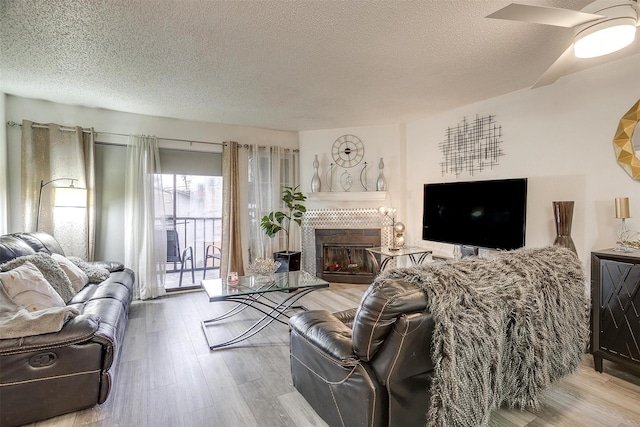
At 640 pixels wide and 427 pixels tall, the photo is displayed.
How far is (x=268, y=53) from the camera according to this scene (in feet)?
8.36

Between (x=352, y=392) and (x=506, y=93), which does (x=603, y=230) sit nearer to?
(x=506, y=93)

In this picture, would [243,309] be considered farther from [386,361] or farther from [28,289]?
[386,361]

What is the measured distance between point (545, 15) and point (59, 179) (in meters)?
4.83

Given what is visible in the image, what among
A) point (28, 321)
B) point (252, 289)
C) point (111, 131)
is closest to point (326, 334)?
point (252, 289)

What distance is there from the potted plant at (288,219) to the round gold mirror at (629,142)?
3.65m

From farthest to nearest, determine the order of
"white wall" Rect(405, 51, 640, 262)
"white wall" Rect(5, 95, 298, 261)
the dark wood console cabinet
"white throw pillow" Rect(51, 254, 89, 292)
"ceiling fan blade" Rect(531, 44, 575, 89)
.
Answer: "white wall" Rect(5, 95, 298, 261)
"white throw pillow" Rect(51, 254, 89, 292)
"white wall" Rect(405, 51, 640, 262)
the dark wood console cabinet
"ceiling fan blade" Rect(531, 44, 575, 89)

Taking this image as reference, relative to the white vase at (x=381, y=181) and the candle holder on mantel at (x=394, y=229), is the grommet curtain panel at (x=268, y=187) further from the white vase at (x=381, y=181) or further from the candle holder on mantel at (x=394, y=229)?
the candle holder on mantel at (x=394, y=229)

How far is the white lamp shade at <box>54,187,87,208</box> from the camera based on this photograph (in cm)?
338

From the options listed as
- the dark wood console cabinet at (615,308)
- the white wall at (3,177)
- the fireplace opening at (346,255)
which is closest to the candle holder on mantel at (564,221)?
the dark wood console cabinet at (615,308)

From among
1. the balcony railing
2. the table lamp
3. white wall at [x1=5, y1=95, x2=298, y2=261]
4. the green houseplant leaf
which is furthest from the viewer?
the balcony railing

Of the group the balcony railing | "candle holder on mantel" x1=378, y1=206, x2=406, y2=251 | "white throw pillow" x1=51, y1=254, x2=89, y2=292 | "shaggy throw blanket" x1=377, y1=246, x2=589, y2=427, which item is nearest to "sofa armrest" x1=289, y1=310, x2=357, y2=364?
"shaggy throw blanket" x1=377, y1=246, x2=589, y2=427

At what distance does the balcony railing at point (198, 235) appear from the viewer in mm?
5434

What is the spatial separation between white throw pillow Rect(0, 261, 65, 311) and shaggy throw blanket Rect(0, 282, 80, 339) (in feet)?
0.25

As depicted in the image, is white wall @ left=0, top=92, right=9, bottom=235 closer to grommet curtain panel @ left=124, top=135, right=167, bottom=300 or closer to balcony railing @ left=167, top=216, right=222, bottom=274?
grommet curtain panel @ left=124, top=135, right=167, bottom=300
